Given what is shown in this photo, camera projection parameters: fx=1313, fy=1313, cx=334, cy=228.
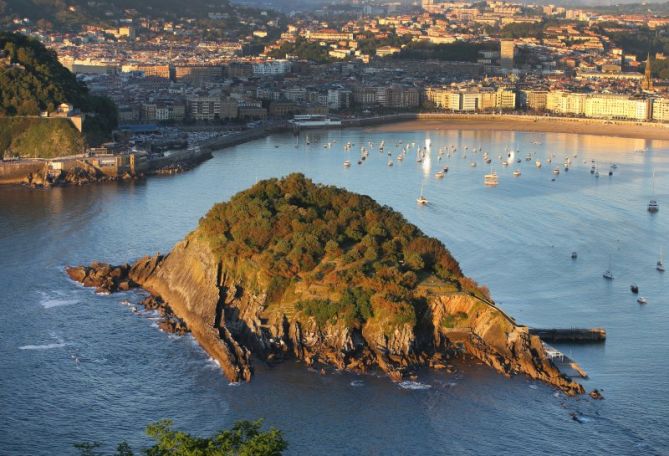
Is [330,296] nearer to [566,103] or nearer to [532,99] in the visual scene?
[566,103]

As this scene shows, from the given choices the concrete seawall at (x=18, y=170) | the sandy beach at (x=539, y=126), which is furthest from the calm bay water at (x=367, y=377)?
the sandy beach at (x=539, y=126)

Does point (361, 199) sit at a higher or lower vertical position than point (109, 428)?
higher

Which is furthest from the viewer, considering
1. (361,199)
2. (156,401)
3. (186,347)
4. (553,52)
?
(553,52)

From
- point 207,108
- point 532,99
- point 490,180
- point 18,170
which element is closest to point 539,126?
point 532,99

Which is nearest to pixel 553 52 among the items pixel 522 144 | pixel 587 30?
pixel 587 30

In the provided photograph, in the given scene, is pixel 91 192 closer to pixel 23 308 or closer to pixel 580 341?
pixel 23 308

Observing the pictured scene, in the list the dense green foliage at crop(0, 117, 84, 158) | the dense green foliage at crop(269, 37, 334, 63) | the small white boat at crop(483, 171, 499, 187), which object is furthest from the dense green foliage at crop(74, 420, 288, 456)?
the dense green foliage at crop(269, 37, 334, 63)

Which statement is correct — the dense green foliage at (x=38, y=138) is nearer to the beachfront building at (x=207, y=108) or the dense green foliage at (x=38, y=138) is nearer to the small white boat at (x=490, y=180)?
the small white boat at (x=490, y=180)
